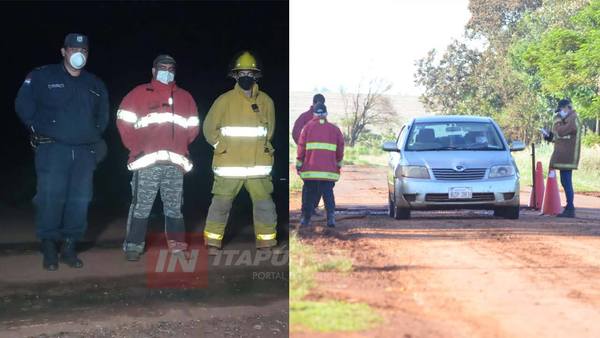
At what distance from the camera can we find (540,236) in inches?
150

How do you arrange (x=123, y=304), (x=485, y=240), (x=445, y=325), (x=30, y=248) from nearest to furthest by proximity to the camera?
(x=445, y=325)
(x=485, y=240)
(x=123, y=304)
(x=30, y=248)

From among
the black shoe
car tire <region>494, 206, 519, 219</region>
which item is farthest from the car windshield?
the black shoe

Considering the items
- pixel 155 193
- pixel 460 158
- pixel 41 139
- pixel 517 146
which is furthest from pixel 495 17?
pixel 41 139

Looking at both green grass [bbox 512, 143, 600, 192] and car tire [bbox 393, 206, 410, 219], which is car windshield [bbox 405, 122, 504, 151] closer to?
green grass [bbox 512, 143, 600, 192]

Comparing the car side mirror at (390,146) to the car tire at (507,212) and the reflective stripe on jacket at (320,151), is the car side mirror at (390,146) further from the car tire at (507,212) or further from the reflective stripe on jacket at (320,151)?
the car tire at (507,212)

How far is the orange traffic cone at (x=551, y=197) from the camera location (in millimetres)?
3703

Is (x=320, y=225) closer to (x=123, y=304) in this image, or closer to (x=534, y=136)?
(x=534, y=136)

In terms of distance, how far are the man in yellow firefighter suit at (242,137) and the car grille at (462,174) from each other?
1.31 meters

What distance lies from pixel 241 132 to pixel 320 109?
1.01m

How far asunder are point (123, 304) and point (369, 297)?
1.90 meters

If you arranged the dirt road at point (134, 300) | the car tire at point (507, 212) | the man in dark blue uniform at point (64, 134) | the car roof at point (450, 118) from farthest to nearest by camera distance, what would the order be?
the man in dark blue uniform at point (64, 134) → the dirt road at point (134, 300) → the car tire at point (507, 212) → the car roof at point (450, 118)

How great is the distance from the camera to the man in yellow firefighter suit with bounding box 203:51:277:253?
4465 millimetres

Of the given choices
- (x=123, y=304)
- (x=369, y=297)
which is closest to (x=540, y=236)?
(x=369, y=297)

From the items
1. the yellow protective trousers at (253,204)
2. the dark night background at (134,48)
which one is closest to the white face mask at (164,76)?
the yellow protective trousers at (253,204)
